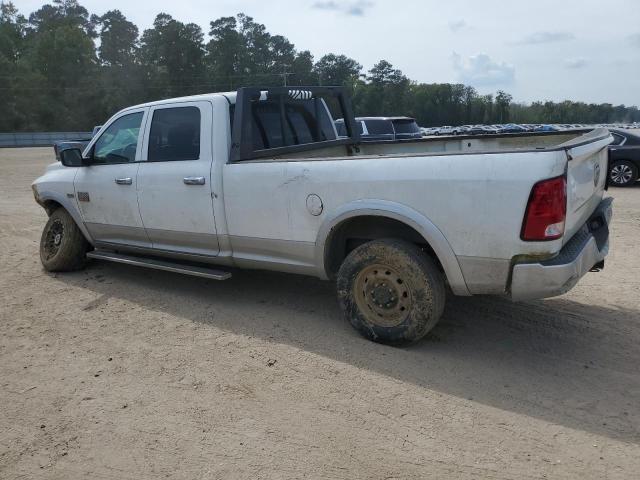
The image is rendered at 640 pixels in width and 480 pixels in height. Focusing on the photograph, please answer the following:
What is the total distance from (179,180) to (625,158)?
1175 centimetres

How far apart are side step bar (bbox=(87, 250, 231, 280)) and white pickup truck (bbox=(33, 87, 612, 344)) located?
0.03 metres

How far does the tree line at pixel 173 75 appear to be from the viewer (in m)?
79.2

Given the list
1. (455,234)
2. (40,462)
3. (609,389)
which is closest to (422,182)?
(455,234)

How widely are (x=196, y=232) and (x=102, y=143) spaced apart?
5.91ft

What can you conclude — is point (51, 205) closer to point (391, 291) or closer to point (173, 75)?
point (391, 291)

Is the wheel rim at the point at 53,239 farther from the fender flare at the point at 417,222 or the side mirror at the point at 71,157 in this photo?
the fender flare at the point at 417,222

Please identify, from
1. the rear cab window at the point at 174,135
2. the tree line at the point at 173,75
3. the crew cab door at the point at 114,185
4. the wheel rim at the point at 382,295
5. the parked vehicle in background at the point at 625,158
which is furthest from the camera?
the tree line at the point at 173,75

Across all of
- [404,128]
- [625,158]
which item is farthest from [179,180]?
[404,128]

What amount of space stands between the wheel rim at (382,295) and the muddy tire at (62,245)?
12.5 ft

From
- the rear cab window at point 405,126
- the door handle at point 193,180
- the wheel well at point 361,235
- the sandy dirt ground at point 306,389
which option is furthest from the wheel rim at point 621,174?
the door handle at point 193,180

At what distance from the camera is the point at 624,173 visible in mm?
12984

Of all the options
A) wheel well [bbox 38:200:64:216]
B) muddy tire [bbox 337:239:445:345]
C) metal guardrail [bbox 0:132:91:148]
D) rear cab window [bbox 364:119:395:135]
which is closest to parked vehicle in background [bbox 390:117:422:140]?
rear cab window [bbox 364:119:395:135]

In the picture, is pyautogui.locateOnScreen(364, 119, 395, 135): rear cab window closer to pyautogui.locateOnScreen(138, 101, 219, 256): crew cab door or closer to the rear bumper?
pyautogui.locateOnScreen(138, 101, 219, 256): crew cab door

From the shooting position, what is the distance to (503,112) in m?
93.7
